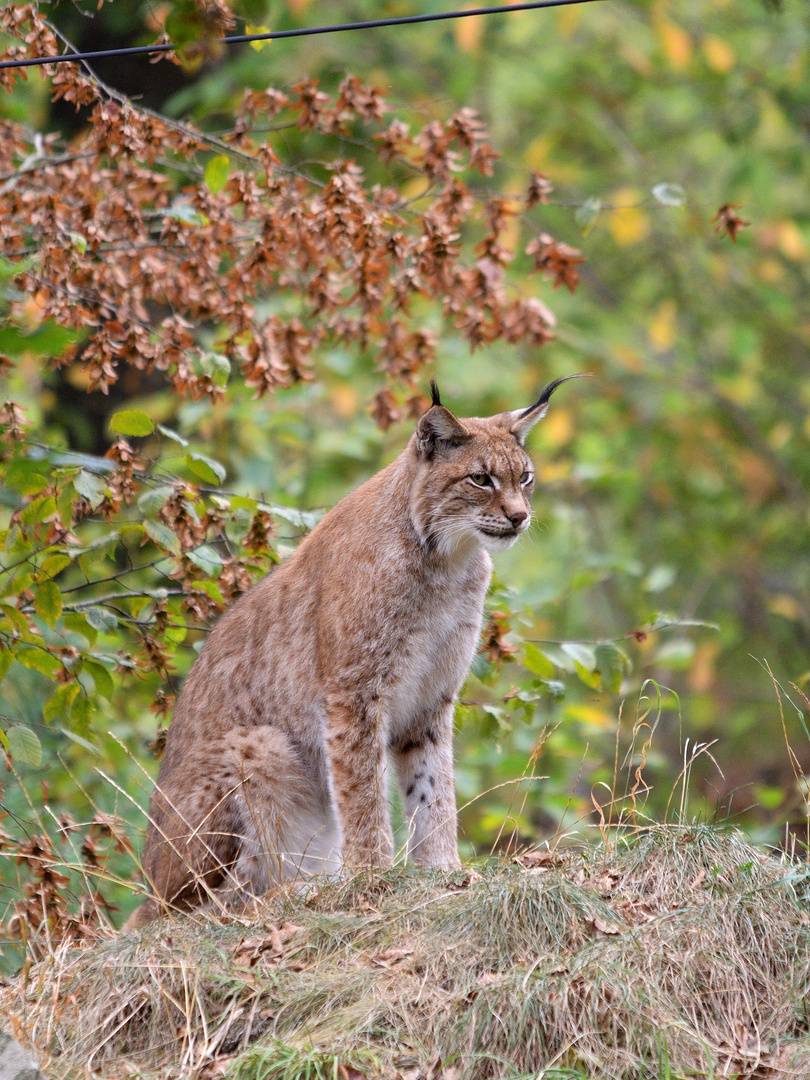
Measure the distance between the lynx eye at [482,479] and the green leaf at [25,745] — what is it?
6.12 feet

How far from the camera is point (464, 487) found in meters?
4.62

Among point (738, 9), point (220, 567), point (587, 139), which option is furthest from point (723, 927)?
point (738, 9)

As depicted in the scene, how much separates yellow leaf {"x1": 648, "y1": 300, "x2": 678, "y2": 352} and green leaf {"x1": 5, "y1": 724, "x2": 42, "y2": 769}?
868cm

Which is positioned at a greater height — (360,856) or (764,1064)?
(764,1064)

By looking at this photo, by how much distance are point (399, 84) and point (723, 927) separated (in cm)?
882

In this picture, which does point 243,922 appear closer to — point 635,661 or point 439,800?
point 439,800

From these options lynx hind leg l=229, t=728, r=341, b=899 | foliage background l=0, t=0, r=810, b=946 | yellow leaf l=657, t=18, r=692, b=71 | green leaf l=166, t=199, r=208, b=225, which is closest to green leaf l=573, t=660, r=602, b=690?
lynx hind leg l=229, t=728, r=341, b=899

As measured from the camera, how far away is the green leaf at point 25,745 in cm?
401

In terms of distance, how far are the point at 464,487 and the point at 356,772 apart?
1152 mm

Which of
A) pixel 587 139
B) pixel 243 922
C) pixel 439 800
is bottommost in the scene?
pixel 587 139

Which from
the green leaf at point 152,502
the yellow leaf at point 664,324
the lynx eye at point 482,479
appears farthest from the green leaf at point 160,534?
the yellow leaf at point 664,324

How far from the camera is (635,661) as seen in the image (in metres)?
10.3

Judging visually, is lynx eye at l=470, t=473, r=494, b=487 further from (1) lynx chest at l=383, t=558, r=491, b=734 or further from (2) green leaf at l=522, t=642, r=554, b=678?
(2) green leaf at l=522, t=642, r=554, b=678

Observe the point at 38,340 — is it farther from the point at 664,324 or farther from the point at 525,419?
the point at 664,324
